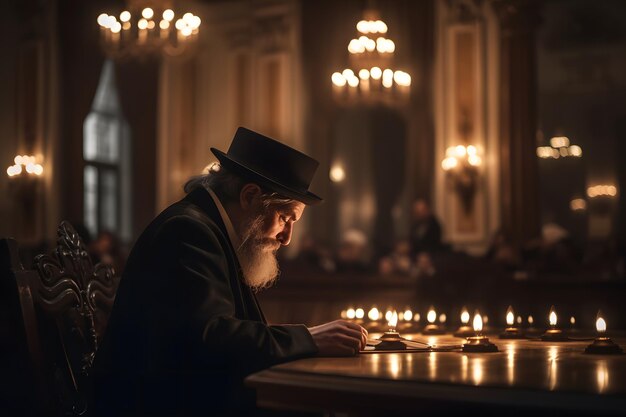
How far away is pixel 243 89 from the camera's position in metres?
16.7

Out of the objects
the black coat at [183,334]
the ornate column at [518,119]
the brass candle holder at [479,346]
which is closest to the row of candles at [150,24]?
the ornate column at [518,119]

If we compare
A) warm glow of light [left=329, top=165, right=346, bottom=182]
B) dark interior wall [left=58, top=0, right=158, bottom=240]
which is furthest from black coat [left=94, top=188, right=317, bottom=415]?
warm glow of light [left=329, top=165, right=346, bottom=182]

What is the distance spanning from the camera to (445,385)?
207cm

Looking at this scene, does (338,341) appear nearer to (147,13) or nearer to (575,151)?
(147,13)

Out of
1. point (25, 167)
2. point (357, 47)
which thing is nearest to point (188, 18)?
point (357, 47)

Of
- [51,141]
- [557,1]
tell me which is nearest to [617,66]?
[557,1]

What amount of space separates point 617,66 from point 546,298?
9.45 m

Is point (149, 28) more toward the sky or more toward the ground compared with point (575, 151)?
more toward the sky

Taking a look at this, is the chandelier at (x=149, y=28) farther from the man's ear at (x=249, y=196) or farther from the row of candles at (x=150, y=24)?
the man's ear at (x=249, y=196)

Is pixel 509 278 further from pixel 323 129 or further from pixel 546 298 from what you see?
pixel 323 129

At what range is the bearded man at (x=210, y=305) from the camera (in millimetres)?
2562

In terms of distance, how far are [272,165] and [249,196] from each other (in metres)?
0.14

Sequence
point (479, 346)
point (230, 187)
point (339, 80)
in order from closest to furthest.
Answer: point (479, 346) < point (230, 187) < point (339, 80)

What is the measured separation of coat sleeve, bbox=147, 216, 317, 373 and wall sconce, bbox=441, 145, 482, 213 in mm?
11279
